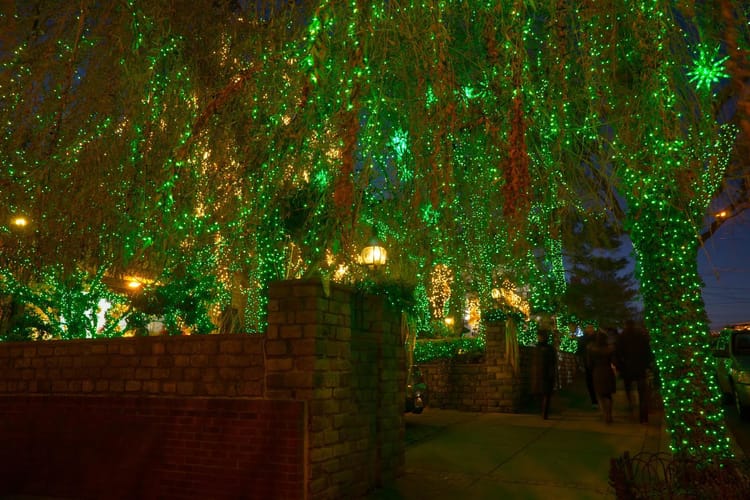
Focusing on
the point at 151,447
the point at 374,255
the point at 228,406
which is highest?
the point at 374,255

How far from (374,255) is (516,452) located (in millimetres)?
3403

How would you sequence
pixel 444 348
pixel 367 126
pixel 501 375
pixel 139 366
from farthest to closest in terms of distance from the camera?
pixel 444 348, pixel 501 375, pixel 139 366, pixel 367 126

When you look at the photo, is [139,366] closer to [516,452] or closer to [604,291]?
[516,452]

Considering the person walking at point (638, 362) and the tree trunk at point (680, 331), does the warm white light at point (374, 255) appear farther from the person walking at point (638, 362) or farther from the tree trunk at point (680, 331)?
the person walking at point (638, 362)

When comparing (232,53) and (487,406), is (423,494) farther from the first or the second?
(487,406)

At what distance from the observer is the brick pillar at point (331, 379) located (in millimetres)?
5672

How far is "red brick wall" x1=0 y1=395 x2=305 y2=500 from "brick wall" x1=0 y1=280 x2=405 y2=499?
0.5 inches

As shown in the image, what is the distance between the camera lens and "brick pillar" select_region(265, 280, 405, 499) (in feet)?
18.6

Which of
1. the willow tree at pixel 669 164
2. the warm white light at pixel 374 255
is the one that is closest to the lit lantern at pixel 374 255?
the warm white light at pixel 374 255

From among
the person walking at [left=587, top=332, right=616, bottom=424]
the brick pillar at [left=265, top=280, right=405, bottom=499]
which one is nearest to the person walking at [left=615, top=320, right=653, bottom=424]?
the person walking at [left=587, top=332, right=616, bottom=424]

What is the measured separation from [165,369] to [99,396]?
95 centimetres

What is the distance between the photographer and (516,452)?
8.54 m

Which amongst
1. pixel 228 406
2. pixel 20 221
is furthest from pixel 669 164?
pixel 20 221

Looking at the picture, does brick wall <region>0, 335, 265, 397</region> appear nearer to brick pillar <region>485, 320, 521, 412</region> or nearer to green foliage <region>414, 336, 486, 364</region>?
brick pillar <region>485, 320, 521, 412</region>
